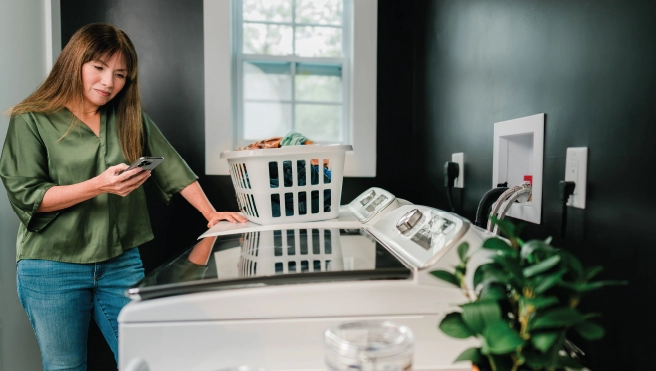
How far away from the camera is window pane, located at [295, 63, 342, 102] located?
2424mm

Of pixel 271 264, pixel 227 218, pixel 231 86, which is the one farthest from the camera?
pixel 231 86

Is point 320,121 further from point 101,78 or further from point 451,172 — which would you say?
point 101,78

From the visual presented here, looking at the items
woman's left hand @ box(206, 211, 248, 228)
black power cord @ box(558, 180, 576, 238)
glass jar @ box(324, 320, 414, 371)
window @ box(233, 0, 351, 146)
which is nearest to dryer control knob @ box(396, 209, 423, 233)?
black power cord @ box(558, 180, 576, 238)

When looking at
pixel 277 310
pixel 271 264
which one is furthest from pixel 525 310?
pixel 271 264

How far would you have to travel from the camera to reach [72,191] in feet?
4.46

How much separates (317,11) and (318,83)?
1.17 ft

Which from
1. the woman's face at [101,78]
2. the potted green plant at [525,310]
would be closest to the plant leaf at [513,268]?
the potted green plant at [525,310]

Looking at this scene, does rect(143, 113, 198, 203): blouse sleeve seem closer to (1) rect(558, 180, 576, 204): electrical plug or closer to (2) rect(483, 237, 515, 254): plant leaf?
(1) rect(558, 180, 576, 204): electrical plug

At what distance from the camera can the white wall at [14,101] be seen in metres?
1.80

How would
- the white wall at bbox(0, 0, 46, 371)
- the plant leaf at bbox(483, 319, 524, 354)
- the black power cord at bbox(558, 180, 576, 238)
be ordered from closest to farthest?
1. the plant leaf at bbox(483, 319, 524, 354)
2. the black power cord at bbox(558, 180, 576, 238)
3. the white wall at bbox(0, 0, 46, 371)

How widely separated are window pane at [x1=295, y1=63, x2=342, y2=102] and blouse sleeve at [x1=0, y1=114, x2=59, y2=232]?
→ 1263mm

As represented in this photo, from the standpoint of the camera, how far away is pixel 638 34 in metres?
0.81

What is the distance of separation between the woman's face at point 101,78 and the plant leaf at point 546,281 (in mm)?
1395

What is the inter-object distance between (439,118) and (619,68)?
1093 millimetres
